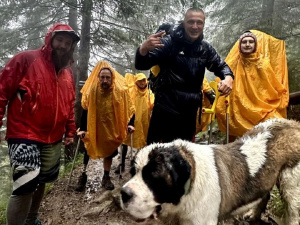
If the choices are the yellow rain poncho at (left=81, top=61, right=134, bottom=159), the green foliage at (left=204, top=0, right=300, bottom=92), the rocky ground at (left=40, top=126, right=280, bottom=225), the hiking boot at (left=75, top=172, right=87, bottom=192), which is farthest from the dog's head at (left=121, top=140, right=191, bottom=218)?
the green foliage at (left=204, top=0, right=300, bottom=92)

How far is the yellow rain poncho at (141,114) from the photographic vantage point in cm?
709

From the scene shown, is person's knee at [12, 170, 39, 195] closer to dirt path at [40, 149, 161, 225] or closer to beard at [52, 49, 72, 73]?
beard at [52, 49, 72, 73]

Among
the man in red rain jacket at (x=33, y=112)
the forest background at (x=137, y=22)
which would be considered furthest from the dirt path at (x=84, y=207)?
the forest background at (x=137, y=22)

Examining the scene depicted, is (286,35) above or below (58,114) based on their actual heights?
above

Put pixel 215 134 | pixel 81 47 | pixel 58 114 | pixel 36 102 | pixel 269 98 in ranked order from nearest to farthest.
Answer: pixel 36 102 < pixel 58 114 < pixel 269 98 < pixel 215 134 < pixel 81 47

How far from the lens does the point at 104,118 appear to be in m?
5.67

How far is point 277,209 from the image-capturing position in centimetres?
387

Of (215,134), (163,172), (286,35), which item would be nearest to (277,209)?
(163,172)

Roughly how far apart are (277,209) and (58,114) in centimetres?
336

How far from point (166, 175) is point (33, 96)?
1.88 metres

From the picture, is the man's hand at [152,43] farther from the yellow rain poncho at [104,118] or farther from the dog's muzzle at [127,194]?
the yellow rain poncho at [104,118]

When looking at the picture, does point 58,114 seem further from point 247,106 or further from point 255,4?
point 255,4

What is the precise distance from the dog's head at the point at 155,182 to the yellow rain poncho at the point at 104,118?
11.5 feet

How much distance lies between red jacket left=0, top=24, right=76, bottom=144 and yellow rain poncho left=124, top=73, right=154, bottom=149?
383 centimetres
